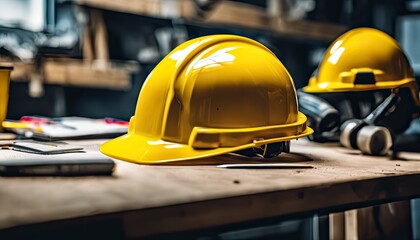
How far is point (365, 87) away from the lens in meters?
1.28

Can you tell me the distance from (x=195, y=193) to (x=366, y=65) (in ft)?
2.56

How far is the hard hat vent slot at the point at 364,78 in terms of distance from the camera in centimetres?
128

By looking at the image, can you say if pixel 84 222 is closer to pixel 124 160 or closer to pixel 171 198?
pixel 171 198

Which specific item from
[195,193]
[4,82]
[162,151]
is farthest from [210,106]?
[4,82]

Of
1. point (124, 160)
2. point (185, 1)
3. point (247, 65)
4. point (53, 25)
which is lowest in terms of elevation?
point (124, 160)

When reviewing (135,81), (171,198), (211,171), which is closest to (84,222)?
(171,198)

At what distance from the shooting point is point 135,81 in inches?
91.1

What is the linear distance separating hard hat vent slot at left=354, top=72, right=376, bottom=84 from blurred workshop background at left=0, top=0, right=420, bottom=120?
1.09 m

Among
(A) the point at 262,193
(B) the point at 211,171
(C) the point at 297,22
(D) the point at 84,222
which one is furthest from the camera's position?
(C) the point at 297,22

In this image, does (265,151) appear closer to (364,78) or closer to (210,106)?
(210,106)

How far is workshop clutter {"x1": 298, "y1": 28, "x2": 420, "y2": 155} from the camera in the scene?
1.26 meters

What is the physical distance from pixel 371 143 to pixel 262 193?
541mm

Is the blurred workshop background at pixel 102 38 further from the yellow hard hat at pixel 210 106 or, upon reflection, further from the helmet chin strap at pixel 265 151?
the helmet chin strap at pixel 265 151

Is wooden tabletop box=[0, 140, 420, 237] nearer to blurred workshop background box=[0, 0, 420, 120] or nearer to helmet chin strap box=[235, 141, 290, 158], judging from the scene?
helmet chin strap box=[235, 141, 290, 158]
